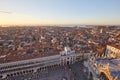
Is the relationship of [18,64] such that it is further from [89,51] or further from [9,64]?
[89,51]

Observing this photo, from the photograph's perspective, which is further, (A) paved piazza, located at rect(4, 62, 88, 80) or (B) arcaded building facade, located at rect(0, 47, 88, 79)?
(B) arcaded building facade, located at rect(0, 47, 88, 79)

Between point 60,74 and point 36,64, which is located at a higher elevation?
point 36,64

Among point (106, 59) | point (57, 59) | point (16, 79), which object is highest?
point (106, 59)

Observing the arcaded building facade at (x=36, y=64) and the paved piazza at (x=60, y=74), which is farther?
the arcaded building facade at (x=36, y=64)

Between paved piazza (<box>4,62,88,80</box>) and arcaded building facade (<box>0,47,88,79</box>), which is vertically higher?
arcaded building facade (<box>0,47,88,79</box>)

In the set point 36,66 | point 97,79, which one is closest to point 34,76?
point 36,66

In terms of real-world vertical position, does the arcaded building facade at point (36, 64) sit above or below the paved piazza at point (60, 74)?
above

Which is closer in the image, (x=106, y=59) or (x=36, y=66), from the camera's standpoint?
Result: (x=106, y=59)

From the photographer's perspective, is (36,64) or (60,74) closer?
(60,74)
